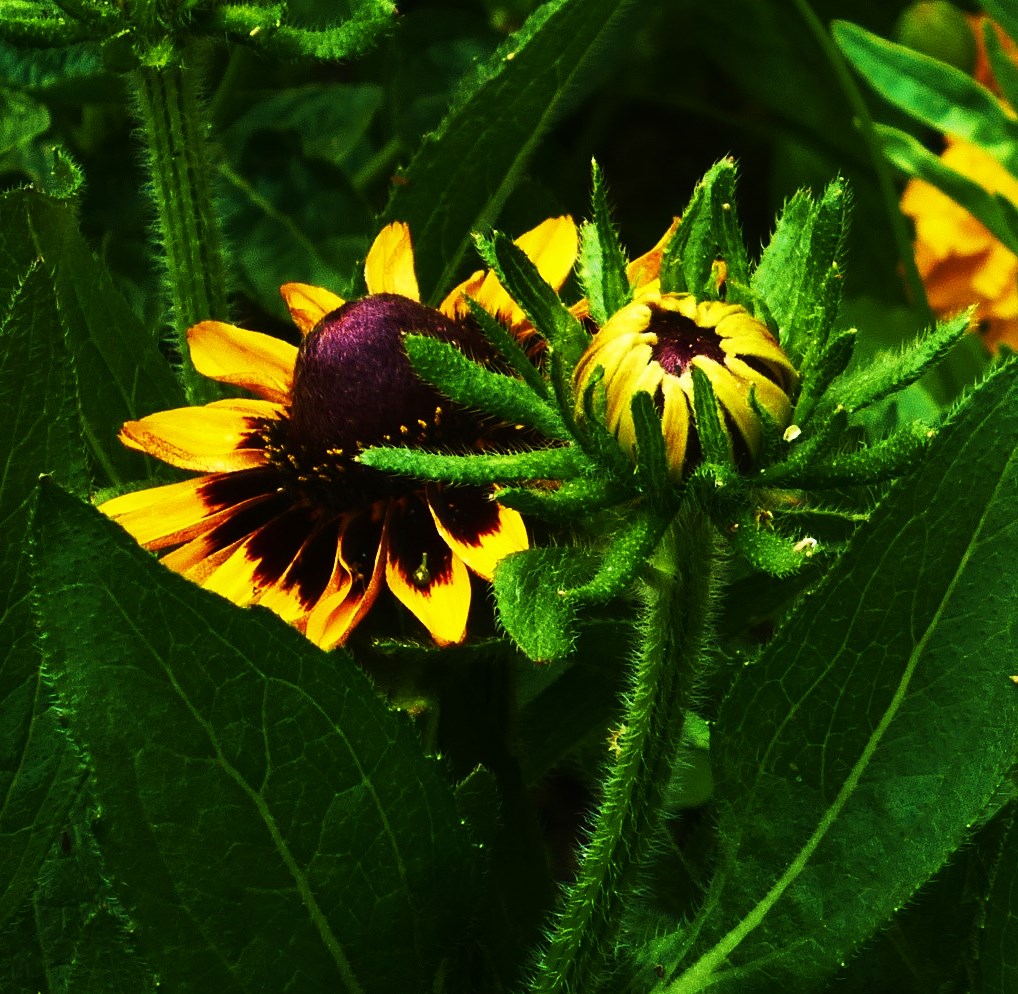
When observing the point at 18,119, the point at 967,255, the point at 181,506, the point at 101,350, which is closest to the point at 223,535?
the point at 181,506

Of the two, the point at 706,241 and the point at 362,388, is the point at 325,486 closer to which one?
the point at 362,388

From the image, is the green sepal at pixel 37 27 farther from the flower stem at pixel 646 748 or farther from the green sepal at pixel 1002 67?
the green sepal at pixel 1002 67

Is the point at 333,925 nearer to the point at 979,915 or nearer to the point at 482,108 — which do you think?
the point at 979,915

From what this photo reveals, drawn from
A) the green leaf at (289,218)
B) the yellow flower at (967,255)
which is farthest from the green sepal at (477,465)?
the yellow flower at (967,255)

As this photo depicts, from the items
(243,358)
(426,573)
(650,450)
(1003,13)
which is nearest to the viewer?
(650,450)

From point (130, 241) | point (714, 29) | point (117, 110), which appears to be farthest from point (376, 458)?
point (714, 29)

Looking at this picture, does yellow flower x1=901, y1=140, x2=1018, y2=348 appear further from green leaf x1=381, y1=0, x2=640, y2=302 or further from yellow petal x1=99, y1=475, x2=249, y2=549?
yellow petal x1=99, y1=475, x2=249, y2=549
